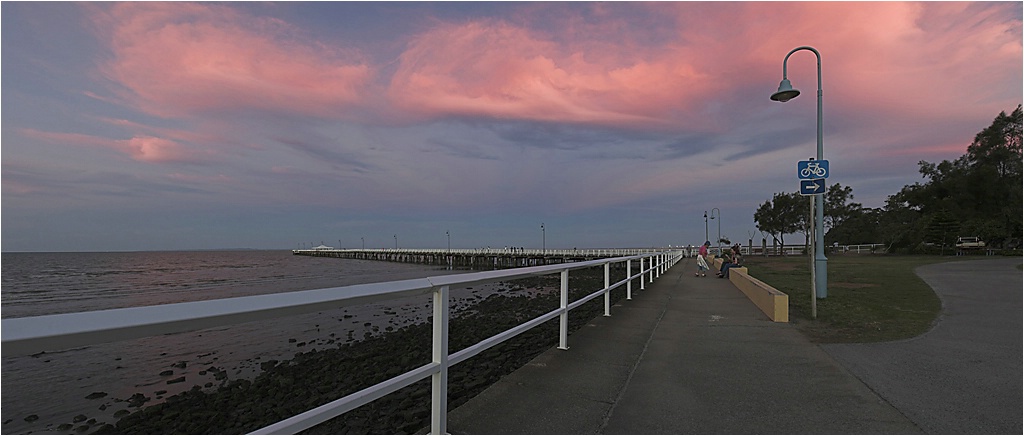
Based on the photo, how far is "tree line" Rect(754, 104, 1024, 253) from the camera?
4306cm

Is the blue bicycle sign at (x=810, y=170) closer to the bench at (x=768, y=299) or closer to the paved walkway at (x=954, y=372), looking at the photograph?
the bench at (x=768, y=299)

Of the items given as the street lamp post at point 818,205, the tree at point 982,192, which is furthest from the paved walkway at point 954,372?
the tree at point 982,192

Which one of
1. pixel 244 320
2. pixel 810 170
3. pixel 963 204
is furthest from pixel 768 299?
pixel 963 204

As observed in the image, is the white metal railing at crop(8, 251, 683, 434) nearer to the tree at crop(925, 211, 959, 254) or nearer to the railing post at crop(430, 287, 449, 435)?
the railing post at crop(430, 287, 449, 435)

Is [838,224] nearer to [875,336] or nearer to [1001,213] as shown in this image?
[1001,213]

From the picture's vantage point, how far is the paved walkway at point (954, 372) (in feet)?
12.1

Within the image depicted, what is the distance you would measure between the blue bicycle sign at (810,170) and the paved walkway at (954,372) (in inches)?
111

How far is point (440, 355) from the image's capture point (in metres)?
3.12

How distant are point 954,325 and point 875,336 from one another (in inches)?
75.1

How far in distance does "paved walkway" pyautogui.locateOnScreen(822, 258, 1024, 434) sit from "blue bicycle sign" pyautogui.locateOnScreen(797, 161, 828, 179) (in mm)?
2826

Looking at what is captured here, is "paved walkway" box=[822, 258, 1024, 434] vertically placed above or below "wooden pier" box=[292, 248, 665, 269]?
above

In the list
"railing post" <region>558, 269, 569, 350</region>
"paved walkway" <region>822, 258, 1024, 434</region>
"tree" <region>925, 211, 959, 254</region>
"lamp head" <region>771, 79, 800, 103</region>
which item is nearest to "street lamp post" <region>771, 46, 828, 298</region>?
"lamp head" <region>771, 79, 800, 103</region>

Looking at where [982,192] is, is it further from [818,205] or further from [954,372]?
[954,372]

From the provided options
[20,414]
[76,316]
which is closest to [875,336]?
[76,316]
